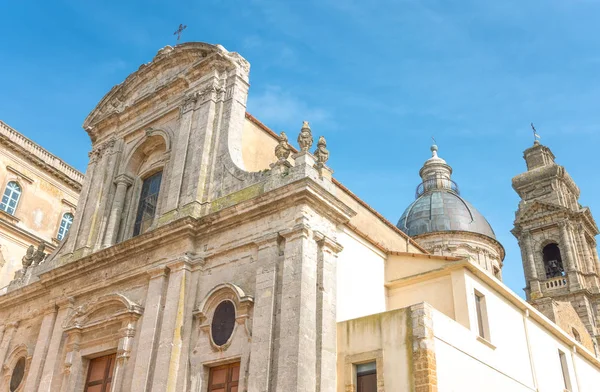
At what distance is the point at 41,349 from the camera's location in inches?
624

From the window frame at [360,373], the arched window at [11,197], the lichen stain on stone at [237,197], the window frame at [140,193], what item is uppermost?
the arched window at [11,197]

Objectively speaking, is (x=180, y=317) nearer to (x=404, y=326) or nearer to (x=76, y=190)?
(x=404, y=326)

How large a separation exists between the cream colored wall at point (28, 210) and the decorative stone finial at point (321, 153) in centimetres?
1490

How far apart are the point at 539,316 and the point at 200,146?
9712 mm

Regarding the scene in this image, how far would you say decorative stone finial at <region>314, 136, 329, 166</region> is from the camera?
43.8 ft

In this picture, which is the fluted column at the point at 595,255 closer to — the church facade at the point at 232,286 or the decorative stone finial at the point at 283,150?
the church facade at the point at 232,286

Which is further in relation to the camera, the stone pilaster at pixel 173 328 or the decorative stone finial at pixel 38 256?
the decorative stone finial at pixel 38 256

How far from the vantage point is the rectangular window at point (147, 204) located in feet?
55.5

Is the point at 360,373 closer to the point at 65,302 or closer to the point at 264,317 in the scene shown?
the point at 264,317

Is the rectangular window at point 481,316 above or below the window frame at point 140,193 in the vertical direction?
below

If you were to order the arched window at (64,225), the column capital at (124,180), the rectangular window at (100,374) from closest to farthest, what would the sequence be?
1. the rectangular window at (100,374)
2. the column capital at (124,180)
3. the arched window at (64,225)

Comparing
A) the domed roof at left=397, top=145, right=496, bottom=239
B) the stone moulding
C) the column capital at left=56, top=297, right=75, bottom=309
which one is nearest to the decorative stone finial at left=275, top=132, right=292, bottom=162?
the stone moulding

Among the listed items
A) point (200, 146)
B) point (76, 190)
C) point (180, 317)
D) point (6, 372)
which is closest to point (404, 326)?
point (180, 317)

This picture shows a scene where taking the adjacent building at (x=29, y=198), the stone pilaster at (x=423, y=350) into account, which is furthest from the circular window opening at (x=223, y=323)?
the adjacent building at (x=29, y=198)
